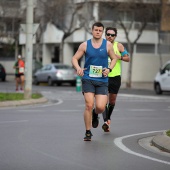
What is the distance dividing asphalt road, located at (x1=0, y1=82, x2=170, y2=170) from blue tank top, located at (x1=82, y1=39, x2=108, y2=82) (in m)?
1.15

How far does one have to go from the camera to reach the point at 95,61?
38.5 feet

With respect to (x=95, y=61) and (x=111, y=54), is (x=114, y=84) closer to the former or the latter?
(x=111, y=54)

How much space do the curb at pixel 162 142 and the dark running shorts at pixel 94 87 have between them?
1234 mm

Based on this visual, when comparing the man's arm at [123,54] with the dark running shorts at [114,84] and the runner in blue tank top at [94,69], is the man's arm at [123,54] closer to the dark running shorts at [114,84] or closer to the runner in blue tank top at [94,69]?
the dark running shorts at [114,84]

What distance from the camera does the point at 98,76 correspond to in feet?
38.7

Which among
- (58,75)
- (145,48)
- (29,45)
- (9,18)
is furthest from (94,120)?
(9,18)

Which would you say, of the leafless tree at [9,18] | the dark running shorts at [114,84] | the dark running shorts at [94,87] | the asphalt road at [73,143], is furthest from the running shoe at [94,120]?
the leafless tree at [9,18]

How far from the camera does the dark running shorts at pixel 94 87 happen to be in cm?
1178

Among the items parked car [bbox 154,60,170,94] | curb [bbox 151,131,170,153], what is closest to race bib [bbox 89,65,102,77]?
curb [bbox 151,131,170,153]

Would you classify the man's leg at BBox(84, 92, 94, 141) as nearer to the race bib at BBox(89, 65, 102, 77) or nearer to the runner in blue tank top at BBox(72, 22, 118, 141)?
the runner in blue tank top at BBox(72, 22, 118, 141)

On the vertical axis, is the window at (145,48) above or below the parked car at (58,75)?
above

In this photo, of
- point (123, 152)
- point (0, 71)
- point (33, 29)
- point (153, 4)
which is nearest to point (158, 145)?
point (123, 152)

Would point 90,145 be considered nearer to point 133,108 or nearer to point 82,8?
point 133,108

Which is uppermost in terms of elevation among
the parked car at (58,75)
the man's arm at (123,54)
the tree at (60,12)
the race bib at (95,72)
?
the tree at (60,12)
